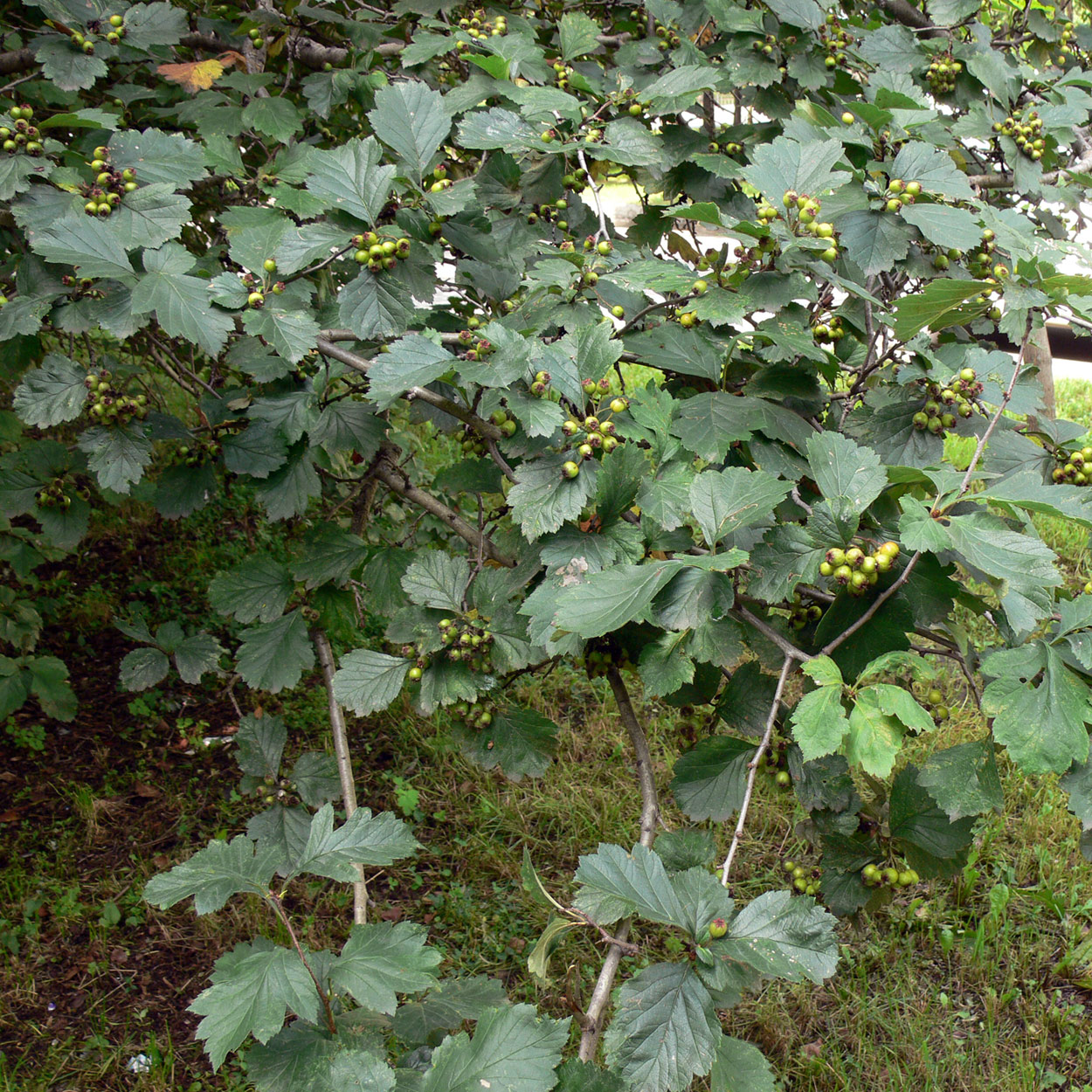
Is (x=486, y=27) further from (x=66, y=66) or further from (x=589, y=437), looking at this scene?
(x=589, y=437)

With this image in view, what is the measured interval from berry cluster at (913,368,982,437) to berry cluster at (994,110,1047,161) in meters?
0.83

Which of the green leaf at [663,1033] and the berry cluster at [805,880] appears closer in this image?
the green leaf at [663,1033]

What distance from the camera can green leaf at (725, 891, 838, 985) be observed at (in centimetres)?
109

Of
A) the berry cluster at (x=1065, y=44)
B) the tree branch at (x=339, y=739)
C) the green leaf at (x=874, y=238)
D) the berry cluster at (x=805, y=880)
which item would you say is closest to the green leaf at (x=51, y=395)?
the tree branch at (x=339, y=739)

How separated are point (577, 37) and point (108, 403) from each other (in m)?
1.29

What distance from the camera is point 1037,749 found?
1.08 m

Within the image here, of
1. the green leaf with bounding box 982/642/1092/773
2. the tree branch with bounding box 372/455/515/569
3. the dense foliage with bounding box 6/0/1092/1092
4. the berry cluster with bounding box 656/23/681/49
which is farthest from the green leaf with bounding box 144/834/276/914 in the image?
the berry cluster with bounding box 656/23/681/49

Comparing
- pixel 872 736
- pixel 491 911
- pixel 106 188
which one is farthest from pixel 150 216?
pixel 491 911

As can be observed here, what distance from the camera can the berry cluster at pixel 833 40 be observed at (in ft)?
6.98

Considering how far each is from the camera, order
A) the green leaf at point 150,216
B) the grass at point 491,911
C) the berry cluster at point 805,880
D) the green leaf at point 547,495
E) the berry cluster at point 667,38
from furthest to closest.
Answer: the grass at point 491,911 < the berry cluster at point 667,38 < the green leaf at point 150,216 < the berry cluster at point 805,880 < the green leaf at point 547,495

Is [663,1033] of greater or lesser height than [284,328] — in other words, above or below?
below

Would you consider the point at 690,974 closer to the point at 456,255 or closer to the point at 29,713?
the point at 456,255

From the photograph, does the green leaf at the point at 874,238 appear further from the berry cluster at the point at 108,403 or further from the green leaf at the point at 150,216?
the berry cluster at the point at 108,403

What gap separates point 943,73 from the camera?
89.4 inches
